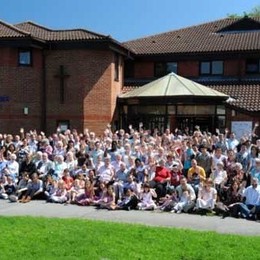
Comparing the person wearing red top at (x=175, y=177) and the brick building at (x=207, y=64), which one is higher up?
the brick building at (x=207, y=64)

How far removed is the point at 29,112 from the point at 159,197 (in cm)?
1389

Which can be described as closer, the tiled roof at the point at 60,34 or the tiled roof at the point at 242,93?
the tiled roof at the point at 60,34

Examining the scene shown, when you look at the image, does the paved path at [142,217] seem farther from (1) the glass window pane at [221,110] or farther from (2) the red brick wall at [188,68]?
(2) the red brick wall at [188,68]

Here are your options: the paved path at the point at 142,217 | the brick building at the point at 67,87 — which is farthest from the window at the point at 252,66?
the paved path at the point at 142,217

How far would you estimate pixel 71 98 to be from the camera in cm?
2619

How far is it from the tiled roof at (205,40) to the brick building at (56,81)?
497 centimetres

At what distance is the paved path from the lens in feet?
36.8

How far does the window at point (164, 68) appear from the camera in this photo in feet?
99.0

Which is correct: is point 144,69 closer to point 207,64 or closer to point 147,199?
point 207,64

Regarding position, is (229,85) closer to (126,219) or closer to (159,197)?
(159,197)

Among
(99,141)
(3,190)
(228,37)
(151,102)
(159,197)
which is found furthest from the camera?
(228,37)

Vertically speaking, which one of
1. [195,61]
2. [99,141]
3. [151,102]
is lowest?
[99,141]

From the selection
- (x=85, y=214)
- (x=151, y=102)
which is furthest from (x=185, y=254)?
(x=151, y=102)

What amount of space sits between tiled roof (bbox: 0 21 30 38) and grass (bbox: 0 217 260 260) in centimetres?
1641
